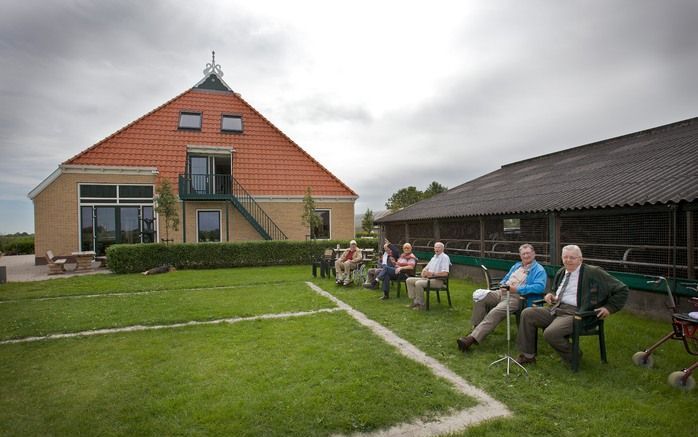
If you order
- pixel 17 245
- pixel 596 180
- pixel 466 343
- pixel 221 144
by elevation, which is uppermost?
pixel 221 144

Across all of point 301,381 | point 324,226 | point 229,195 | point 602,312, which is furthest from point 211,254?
point 602,312

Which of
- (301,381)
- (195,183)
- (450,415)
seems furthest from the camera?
(195,183)

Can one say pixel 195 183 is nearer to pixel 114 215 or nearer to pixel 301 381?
pixel 114 215

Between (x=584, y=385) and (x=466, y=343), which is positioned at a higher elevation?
(x=466, y=343)

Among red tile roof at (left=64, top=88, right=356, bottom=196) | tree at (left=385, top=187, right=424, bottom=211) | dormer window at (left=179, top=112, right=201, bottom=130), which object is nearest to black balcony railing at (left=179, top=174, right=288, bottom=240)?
red tile roof at (left=64, top=88, right=356, bottom=196)

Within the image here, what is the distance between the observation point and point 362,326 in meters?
5.98

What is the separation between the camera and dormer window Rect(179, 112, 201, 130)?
64.5 feet

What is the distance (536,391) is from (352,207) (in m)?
17.6

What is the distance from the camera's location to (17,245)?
27.0 m

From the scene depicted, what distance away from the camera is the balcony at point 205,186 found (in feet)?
55.8

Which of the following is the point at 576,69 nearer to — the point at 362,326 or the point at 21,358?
the point at 362,326

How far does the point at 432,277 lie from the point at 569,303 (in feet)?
9.31

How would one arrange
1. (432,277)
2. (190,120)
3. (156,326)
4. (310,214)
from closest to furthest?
1. (156,326)
2. (432,277)
3. (310,214)
4. (190,120)

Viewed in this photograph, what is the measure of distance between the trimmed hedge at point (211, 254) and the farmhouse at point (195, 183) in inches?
106
